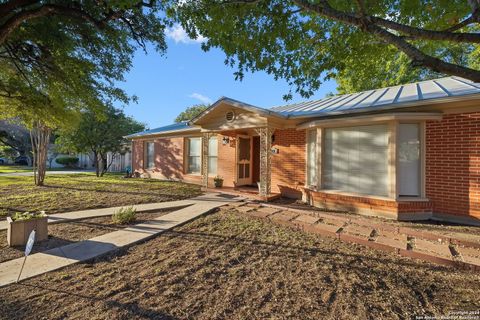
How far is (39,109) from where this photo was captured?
8156 mm

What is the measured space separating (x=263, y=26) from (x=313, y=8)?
2097 millimetres

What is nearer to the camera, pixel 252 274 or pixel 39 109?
pixel 252 274

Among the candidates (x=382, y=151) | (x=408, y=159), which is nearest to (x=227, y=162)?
(x=382, y=151)

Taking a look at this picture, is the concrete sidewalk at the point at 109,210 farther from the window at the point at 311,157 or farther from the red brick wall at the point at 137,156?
the red brick wall at the point at 137,156

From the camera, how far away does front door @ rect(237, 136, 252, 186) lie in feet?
38.4

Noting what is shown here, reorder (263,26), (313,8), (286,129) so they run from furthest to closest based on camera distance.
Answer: (286,129) < (263,26) < (313,8)

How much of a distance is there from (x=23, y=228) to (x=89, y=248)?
1601 millimetres

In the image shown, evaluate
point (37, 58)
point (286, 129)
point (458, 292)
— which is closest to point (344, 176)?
point (286, 129)

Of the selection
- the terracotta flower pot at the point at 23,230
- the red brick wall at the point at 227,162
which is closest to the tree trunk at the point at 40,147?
the red brick wall at the point at 227,162

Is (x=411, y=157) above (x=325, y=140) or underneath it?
underneath

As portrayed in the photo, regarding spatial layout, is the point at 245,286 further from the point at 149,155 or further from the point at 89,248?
the point at 149,155

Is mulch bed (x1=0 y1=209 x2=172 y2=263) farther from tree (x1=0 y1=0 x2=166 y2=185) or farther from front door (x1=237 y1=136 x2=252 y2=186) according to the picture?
front door (x1=237 y1=136 x2=252 y2=186)

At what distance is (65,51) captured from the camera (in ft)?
22.3

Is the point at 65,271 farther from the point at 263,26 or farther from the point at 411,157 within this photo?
the point at 411,157
